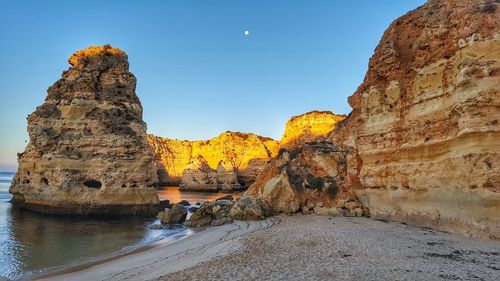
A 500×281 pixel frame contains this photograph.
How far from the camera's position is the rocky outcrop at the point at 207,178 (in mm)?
89938

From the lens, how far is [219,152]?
101000 mm

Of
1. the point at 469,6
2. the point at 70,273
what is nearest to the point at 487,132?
the point at 469,6

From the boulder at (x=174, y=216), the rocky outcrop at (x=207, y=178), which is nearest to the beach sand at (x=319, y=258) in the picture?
the boulder at (x=174, y=216)

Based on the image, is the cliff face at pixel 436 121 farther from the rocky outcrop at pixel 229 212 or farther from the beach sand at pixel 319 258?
the rocky outcrop at pixel 229 212

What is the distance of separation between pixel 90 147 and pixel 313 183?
1858cm

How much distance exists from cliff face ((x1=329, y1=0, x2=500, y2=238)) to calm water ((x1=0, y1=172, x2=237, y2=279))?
1155 centimetres

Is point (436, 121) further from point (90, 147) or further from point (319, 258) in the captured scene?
point (90, 147)

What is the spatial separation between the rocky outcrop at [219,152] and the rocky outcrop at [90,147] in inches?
2535

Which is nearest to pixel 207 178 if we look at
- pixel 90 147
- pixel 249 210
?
pixel 90 147

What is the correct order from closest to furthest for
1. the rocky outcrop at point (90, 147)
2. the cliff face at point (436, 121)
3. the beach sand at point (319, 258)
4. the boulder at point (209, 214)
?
1. the beach sand at point (319, 258)
2. the cliff face at point (436, 121)
3. the boulder at point (209, 214)
4. the rocky outcrop at point (90, 147)

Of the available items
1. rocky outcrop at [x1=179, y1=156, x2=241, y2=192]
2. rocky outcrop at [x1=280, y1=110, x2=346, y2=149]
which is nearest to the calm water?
rocky outcrop at [x1=280, y1=110, x2=346, y2=149]

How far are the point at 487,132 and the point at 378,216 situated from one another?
822cm

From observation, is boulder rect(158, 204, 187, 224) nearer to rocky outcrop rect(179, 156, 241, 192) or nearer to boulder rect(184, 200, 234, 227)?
boulder rect(184, 200, 234, 227)

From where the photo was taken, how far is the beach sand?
28.6 feet
